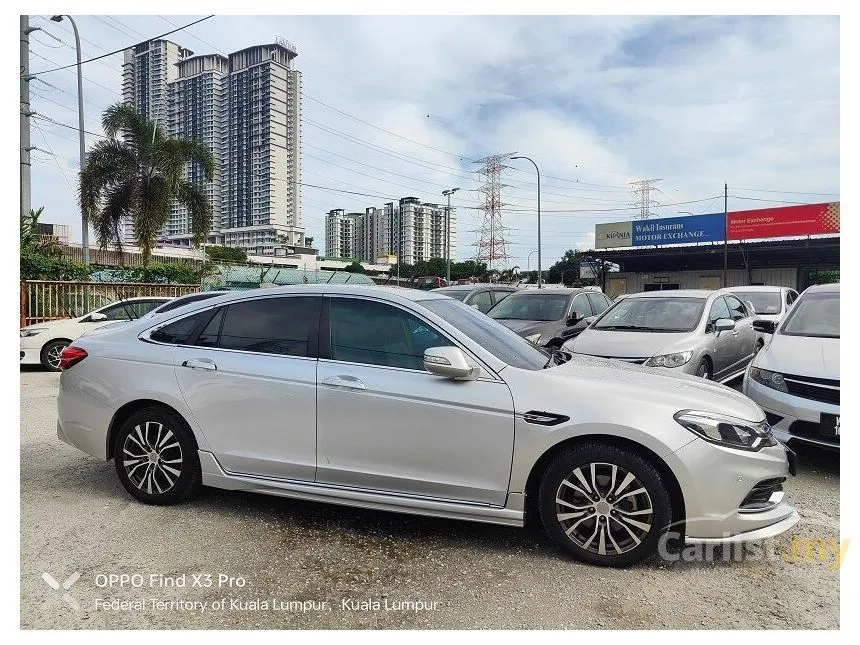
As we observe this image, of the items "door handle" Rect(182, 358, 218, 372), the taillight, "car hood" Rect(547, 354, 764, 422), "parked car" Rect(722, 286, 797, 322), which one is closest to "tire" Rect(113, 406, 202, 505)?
"door handle" Rect(182, 358, 218, 372)

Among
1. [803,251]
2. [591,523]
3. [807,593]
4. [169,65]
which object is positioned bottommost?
[807,593]

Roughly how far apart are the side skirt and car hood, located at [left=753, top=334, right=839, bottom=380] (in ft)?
10.6

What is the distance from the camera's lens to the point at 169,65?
3180cm

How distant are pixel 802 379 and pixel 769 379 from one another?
0.33m

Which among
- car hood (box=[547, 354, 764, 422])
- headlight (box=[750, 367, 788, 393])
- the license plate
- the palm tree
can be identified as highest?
the palm tree

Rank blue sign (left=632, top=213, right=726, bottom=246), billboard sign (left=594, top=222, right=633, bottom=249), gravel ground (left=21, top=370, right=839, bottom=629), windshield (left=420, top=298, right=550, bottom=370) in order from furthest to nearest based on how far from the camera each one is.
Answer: billboard sign (left=594, top=222, right=633, bottom=249) → blue sign (left=632, top=213, right=726, bottom=246) → windshield (left=420, top=298, right=550, bottom=370) → gravel ground (left=21, top=370, right=839, bottom=629)

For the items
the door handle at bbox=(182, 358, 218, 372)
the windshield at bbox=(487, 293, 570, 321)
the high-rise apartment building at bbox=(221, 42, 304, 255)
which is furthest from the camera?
the high-rise apartment building at bbox=(221, 42, 304, 255)

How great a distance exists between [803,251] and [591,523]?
4278 cm

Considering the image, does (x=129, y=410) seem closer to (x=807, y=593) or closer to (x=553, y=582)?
(x=553, y=582)

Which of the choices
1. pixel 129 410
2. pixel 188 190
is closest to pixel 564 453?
pixel 129 410

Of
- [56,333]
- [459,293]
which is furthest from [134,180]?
[459,293]

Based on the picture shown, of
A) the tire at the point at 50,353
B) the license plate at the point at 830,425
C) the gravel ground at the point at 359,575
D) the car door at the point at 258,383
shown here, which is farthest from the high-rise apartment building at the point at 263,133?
the license plate at the point at 830,425

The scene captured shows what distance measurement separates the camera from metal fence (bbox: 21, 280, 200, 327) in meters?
14.1

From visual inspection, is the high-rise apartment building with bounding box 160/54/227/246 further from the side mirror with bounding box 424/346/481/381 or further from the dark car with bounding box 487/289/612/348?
the side mirror with bounding box 424/346/481/381
